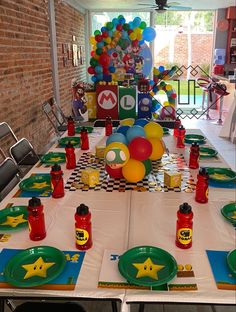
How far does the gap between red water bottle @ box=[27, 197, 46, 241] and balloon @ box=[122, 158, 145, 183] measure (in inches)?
23.7

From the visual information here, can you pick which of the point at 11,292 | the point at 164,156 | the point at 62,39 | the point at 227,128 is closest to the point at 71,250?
the point at 11,292

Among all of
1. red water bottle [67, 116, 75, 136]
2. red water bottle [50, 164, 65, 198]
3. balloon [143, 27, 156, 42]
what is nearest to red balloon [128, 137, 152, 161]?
red water bottle [50, 164, 65, 198]

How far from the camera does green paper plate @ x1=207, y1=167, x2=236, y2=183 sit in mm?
1740

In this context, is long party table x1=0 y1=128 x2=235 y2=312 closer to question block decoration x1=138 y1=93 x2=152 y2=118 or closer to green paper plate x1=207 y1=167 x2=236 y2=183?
green paper plate x1=207 y1=167 x2=236 y2=183

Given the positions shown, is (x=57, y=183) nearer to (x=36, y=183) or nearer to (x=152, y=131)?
(x=36, y=183)

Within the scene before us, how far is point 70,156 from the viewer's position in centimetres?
196

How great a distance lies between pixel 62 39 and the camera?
5387 mm

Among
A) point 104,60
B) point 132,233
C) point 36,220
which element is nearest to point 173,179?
point 132,233

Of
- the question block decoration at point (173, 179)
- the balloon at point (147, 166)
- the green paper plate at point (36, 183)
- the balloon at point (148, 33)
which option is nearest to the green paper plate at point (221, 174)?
the question block decoration at point (173, 179)

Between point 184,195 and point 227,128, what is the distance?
3.91 metres

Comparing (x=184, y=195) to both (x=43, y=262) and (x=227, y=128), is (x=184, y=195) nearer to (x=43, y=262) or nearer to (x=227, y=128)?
(x=43, y=262)

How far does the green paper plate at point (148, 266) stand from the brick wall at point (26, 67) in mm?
2281

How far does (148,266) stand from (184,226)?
191 millimetres

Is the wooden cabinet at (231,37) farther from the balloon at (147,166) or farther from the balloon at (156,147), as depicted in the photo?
the balloon at (147,166)
